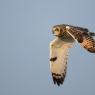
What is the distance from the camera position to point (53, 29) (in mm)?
10438

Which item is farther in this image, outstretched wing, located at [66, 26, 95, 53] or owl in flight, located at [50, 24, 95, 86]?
owl in flight, located at [50, 24, 95, 86]

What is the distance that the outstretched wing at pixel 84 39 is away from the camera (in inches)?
339

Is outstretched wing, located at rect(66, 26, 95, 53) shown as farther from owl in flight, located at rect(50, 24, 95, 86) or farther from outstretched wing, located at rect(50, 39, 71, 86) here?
outstretched wing, located at rect(50, 39, 71, 86)

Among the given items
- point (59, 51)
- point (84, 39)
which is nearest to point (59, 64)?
point (59, 51)

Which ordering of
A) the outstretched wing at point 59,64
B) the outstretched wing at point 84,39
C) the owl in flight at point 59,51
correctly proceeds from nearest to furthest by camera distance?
1. the outstretched wing at point 84,39
2. the owl in flight at point 59,51
3. the outstretched wing at point 59,64

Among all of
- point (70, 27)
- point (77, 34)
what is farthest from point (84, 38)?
point (70, 27)

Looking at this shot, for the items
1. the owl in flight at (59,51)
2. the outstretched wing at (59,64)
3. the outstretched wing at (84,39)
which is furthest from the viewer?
the outstretched wing at (59,64)

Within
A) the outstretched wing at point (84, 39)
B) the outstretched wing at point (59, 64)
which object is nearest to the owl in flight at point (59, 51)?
the outstretched wing at point (59, 64)

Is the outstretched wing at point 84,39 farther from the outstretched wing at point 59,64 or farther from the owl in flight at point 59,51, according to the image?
the outstretched wing at point 59,64

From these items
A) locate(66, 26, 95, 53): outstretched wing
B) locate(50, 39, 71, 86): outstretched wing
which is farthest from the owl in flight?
locate(66, 26, 95, 53): outstretched wing

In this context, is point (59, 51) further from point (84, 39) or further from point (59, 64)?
point (84, 39)

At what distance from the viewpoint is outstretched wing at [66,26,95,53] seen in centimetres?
862

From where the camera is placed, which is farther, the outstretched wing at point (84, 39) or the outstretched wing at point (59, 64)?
the outstretched wing at point (59, 64)

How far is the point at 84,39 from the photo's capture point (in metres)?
8.84
